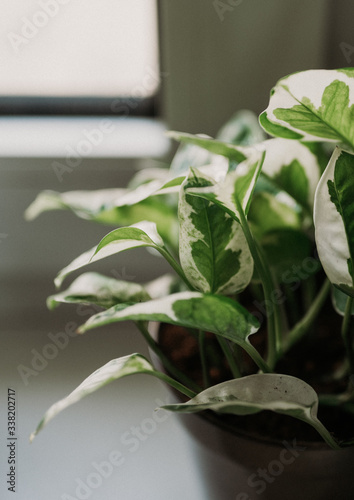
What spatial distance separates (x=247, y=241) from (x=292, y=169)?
5.0 inches

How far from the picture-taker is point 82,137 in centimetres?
70

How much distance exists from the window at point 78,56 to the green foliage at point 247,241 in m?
0.30

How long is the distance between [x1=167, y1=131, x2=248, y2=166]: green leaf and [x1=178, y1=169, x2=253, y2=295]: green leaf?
7 centimetres

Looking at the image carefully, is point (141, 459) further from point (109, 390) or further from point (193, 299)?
point (193, 299)

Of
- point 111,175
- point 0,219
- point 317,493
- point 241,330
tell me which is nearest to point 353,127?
point 241,330

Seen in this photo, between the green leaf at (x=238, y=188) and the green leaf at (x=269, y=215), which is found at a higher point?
the green leaf at (x=238, y=188)

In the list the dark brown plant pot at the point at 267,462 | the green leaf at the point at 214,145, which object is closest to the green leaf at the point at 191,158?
the green leaf at the point at 214,145

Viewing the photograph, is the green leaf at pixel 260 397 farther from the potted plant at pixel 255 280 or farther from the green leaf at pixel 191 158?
the green leaf at pixel 191 158

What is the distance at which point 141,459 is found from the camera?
0.59 meters

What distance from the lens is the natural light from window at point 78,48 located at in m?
0.66

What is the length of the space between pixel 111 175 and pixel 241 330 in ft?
1.52

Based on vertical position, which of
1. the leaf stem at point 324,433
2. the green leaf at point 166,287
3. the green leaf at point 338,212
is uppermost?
the green leaf at point 338,212

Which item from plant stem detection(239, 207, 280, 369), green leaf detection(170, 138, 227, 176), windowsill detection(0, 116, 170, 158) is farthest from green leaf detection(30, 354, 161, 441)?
windowsill detection(0, 116, 170, 158)

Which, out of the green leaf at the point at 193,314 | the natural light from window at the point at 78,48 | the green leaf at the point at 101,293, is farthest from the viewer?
the natural light from window at the point at 78,48
